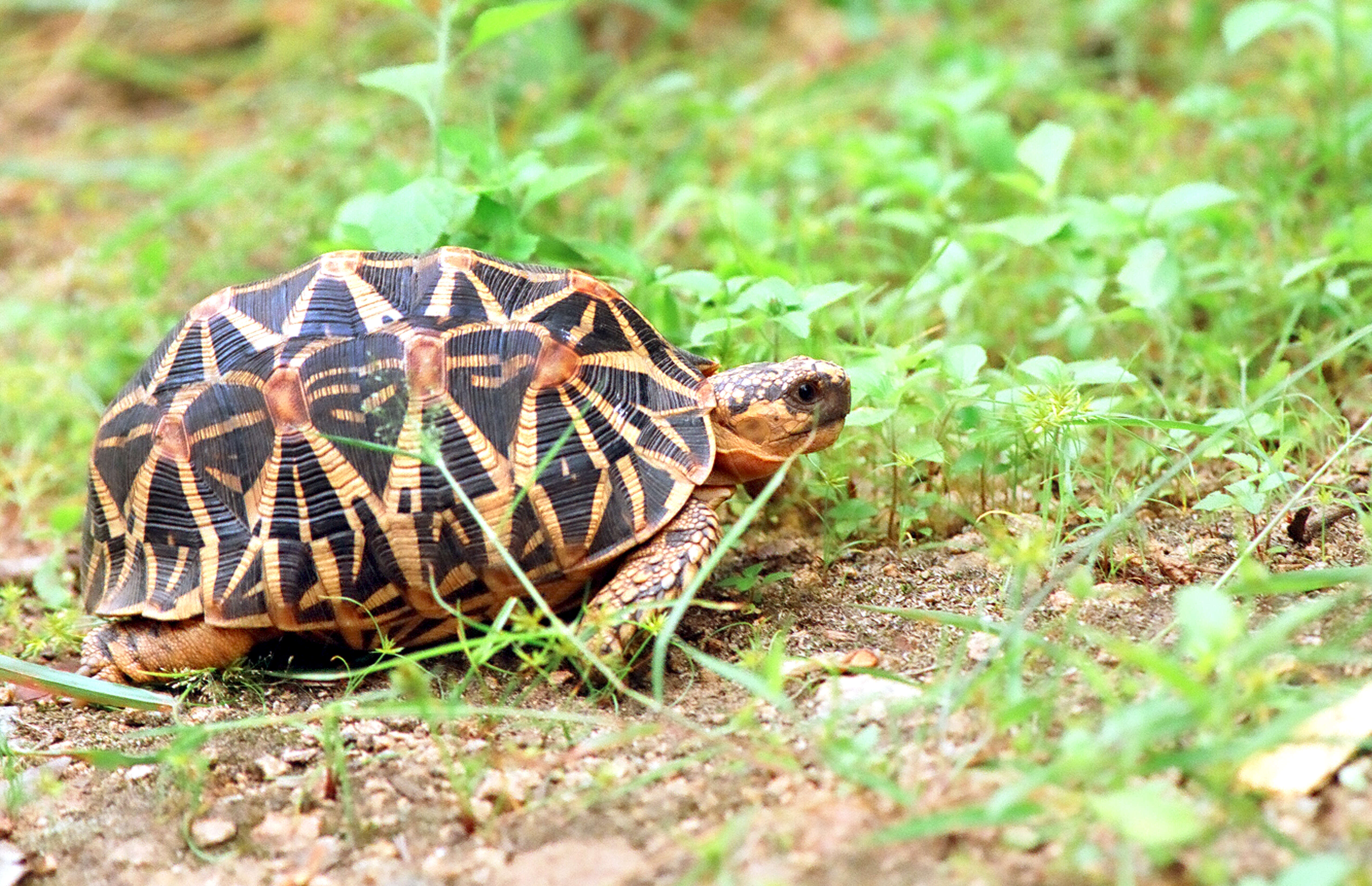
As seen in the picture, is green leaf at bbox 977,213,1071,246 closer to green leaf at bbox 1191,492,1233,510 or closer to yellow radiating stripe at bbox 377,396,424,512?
green leaf at bbox 1191,492,1233,510

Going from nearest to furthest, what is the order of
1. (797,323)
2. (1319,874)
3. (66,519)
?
(1319,874)
(797,323)
(66,519)

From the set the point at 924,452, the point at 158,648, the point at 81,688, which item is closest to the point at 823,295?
the point at 924,452

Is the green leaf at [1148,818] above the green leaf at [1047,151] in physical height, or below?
below

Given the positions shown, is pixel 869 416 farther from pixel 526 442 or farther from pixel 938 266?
pixel 938 266

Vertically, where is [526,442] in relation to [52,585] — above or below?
above

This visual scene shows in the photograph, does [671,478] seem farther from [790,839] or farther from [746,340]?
[790,839]

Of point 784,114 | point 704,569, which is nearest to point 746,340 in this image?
point 704,569

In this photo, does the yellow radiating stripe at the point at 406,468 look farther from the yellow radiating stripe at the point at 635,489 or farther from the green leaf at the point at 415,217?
the green leaf at the point at 415,217

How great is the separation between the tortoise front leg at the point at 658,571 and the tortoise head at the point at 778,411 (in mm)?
196

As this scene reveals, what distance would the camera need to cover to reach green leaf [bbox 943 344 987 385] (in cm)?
267

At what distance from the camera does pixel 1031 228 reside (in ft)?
10.4

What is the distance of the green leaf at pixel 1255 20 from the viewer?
11.7 ft

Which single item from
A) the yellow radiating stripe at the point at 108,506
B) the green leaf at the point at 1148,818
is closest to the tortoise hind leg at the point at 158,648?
the yellow radiating stripe at the point at 108,506

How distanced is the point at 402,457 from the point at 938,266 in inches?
64.1
